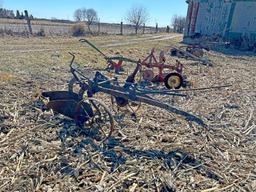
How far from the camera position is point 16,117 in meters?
4.62

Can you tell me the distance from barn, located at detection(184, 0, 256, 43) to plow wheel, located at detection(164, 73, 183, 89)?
62.3 ft

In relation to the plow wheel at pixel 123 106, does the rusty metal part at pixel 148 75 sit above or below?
below

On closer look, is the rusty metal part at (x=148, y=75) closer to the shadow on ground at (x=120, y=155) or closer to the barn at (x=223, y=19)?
the shadow on ground at (x=120, y=155)

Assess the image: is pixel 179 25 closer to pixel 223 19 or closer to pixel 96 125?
pixel 223 19

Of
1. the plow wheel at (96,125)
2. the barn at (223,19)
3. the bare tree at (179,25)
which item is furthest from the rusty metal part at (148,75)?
the bare tree at (179,25)

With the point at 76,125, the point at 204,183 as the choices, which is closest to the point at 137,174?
the point at 204,183

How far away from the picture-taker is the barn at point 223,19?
80.1 ft

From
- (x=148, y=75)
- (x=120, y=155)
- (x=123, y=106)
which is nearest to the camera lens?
(x=120, y=155)

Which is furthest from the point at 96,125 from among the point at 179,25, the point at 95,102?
the point at 179,25

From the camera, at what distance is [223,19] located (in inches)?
1025

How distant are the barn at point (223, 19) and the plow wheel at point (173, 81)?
19.0m

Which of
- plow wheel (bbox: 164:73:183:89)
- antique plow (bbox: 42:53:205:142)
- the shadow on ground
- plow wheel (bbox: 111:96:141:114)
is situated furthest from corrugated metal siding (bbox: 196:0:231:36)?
the shadow on ground

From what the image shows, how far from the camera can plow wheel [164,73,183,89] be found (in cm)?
753

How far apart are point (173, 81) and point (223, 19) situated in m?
21.4
